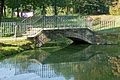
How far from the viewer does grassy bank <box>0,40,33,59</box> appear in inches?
1011

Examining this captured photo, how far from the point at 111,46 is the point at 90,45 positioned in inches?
86.8

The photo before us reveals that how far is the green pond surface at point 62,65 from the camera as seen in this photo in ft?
65.1

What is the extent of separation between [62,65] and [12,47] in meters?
5.21

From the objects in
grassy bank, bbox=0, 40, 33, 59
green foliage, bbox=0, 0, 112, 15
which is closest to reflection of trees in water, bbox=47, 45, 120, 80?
grassy bank, bbox=0, 40, 33, 59

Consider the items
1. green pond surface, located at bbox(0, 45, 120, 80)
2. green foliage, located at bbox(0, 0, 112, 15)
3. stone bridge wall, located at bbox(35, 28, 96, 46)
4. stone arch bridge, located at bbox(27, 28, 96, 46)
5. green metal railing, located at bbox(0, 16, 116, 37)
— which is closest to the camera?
green pond surface, located at bbox(0, 45, 120, 80)

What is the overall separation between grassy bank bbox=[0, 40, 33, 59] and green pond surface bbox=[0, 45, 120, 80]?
0.51 meters

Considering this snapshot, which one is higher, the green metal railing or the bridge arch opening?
the green metal railing

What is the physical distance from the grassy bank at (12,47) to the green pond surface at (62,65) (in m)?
0.51

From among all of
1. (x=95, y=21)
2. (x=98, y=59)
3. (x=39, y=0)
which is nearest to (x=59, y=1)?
(x=39, y=0)

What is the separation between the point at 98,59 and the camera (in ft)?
89.7

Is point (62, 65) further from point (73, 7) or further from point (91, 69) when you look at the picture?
point (73, 7)

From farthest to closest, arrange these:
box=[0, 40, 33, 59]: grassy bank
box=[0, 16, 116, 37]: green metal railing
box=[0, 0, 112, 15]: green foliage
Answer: box=[0, 0, 112, 15]: green foliage, box=[0, 16, 116, 37]: green metal railing, box=[0, 40, 33, 59]: grassy bank

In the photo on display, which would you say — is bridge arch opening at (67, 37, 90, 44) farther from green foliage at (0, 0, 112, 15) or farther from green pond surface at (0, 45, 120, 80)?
green foliage at (0, 0, 112, 15)

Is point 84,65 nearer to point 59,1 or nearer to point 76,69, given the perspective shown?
point 76,69
